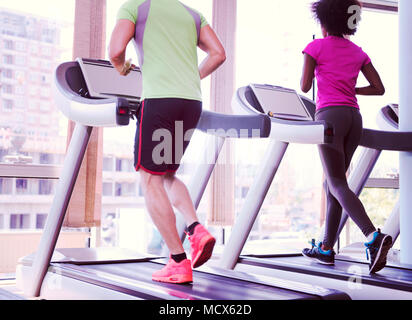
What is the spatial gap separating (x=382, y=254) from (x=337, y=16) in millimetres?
1192

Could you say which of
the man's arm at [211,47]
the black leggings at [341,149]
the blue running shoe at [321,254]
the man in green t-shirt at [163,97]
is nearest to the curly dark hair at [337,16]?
the black leggings at [341,149]

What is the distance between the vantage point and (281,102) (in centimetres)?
335

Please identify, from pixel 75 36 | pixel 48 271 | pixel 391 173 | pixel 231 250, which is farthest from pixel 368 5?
pixel 48 271

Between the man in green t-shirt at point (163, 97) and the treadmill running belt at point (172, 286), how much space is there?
0.10 meters

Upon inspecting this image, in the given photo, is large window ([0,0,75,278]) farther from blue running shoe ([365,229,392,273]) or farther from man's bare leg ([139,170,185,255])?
blue running shoe ([365,229,392,273])

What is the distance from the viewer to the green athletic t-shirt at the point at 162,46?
206cm

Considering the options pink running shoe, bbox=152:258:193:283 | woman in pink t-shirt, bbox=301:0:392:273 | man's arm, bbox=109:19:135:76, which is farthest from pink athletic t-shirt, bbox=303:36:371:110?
pink running shoe, bbox=152:258:193:283

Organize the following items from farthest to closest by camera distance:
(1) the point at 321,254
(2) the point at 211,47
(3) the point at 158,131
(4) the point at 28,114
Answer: (4) the point at 28,114 < (1) the point at 321,254 < (2) the point at 211,47 < (3) the point at 158,131

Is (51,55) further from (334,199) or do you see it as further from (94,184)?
(334,199)

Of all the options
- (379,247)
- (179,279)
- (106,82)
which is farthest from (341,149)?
(106,82)

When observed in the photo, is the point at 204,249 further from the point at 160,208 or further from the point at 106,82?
the point at 106,82

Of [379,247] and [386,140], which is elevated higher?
[386,140]

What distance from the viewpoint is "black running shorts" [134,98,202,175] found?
203cm

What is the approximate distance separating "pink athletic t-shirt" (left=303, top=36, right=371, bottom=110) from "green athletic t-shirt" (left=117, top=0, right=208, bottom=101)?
815mm
